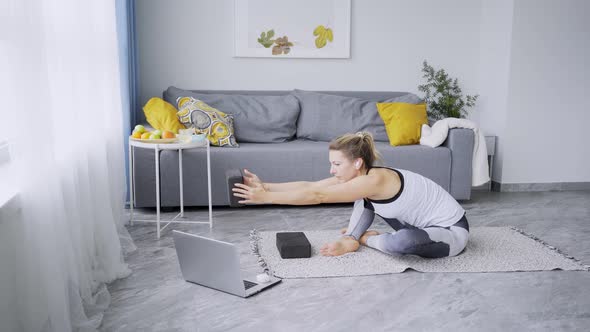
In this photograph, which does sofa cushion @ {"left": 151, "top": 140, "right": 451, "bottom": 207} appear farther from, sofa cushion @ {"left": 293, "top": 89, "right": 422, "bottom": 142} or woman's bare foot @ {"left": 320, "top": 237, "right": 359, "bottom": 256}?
woman's bare foot @ {"left": 320, "top": 237, "right": 359, "bottom": 256}

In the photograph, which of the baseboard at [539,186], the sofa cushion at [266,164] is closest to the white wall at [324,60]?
the sofa cushion at [266,164]

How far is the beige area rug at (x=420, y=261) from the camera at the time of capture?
9.57 ft

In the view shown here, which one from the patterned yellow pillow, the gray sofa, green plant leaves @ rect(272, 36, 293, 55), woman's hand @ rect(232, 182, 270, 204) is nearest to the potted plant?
the gray sofa

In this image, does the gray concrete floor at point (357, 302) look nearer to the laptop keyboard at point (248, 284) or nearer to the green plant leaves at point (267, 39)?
the laptop keyboard at point (248, 284)

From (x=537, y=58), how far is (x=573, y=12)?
477 mm

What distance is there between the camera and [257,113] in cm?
467


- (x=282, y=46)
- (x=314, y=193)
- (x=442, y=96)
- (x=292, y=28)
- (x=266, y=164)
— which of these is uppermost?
(x=292, y=28)

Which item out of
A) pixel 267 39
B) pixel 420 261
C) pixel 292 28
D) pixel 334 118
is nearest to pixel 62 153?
pixel 420 261

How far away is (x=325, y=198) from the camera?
274 centimetres

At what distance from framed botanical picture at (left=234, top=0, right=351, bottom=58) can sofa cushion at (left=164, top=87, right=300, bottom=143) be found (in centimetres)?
45

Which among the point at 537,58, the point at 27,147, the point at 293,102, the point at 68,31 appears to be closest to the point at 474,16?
the point at 537,58

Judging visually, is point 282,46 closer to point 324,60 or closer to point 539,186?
point 324,60

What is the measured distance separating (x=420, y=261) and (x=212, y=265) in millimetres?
1113

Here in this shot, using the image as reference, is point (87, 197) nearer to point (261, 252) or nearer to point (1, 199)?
point (1, 199)
